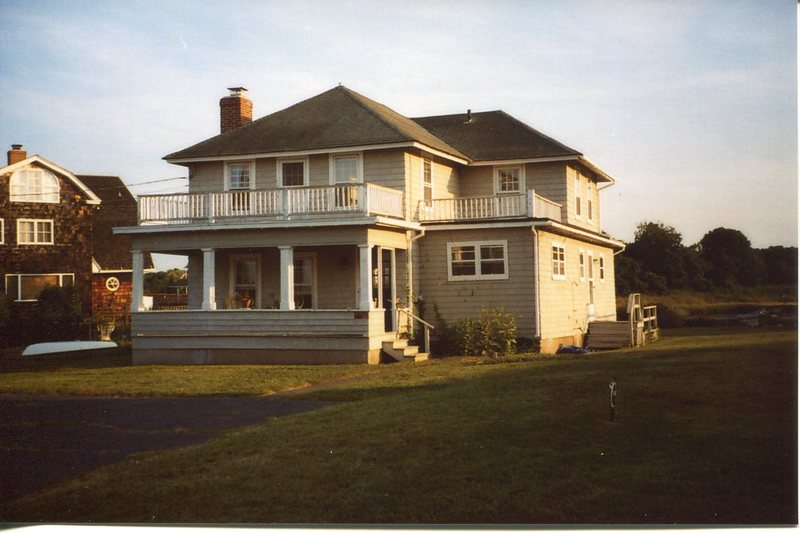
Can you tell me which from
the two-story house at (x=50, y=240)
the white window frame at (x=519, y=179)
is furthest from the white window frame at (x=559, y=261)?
the two-story house at (x=50, y=240)

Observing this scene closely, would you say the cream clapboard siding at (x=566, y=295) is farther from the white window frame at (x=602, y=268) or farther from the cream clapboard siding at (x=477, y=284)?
the cream clapboard siding at (x=477, y=284)

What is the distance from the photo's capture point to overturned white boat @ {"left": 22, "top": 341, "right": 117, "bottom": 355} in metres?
27.0

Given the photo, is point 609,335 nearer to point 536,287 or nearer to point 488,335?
point 536,287

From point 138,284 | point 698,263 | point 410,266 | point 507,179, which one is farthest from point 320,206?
point 698,263

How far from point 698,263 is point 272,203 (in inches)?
521

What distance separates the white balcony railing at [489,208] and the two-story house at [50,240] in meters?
17.0

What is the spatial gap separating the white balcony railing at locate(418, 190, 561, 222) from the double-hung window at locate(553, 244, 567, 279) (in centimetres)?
95

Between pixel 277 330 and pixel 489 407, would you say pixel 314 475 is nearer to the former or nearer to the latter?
pixel 489 407

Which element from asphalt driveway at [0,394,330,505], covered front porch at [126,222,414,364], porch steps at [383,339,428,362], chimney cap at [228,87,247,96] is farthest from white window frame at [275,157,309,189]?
asphalt driveway at [0,394,330,505]

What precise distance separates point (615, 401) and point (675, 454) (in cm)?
177

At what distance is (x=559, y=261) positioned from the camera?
25031mm

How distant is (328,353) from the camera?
2077cm

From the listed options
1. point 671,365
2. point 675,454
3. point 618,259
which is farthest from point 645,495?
point 618,259

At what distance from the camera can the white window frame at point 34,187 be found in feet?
112
